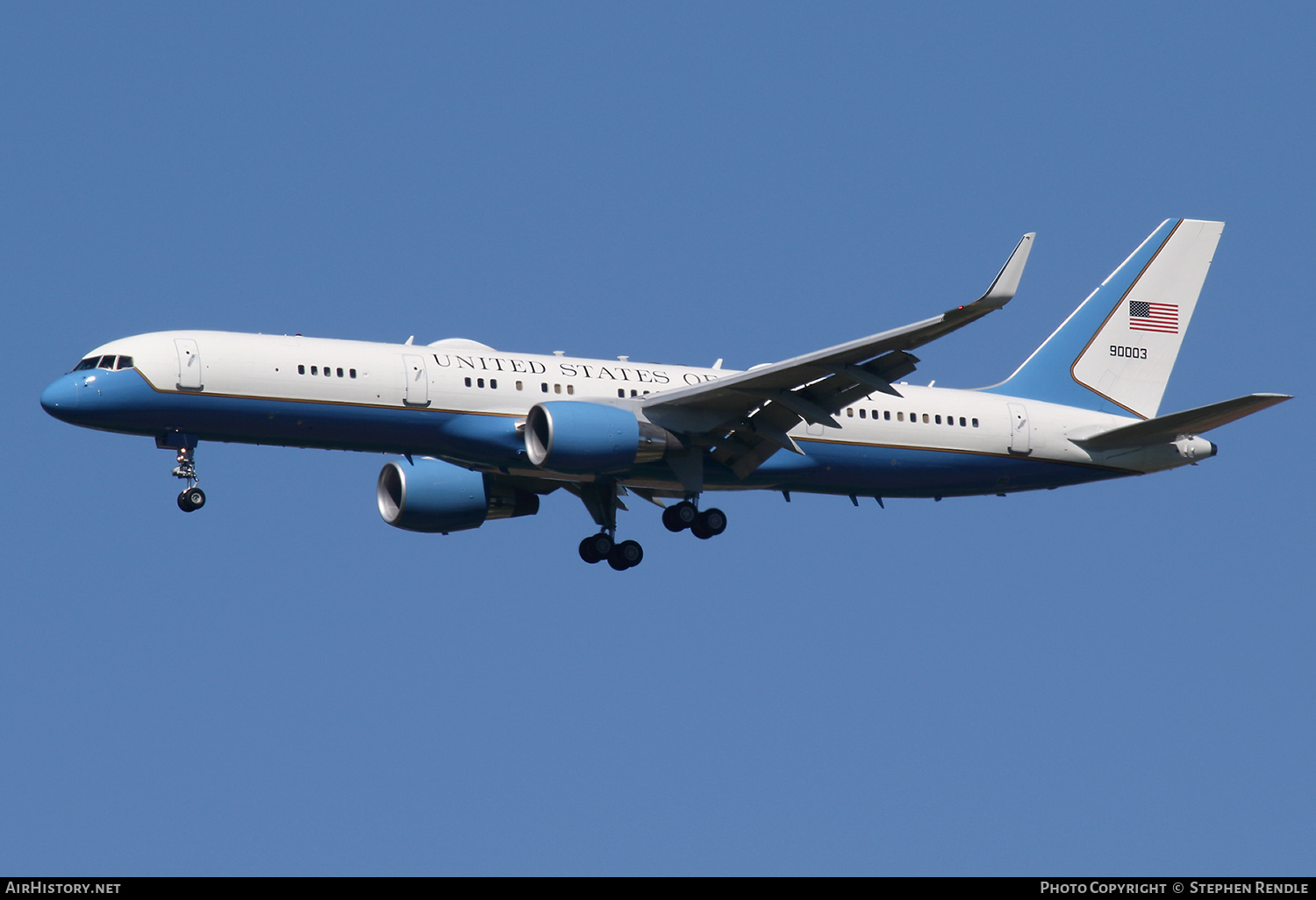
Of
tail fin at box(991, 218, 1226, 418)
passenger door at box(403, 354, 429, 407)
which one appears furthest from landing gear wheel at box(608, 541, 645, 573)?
tail fin at box(991, 218, 1226, 418)

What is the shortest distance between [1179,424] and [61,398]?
26.1 meters

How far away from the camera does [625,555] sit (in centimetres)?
4325

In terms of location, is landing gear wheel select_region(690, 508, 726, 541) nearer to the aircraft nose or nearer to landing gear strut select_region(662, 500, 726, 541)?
landing gear strut select_region(662, 500, 726, 541)

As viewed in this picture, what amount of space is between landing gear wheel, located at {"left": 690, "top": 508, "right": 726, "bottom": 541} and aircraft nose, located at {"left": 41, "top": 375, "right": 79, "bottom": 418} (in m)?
14.7

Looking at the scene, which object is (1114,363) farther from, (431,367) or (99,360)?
(99,360)

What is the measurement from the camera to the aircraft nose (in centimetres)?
3622

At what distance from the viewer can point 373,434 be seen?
37.7 m

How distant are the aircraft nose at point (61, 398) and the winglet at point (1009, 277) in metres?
19.2

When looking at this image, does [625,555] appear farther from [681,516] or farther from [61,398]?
[61,398]

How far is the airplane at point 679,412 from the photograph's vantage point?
36656 millimetres

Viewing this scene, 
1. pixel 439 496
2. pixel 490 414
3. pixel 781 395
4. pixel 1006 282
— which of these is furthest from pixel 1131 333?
pixel 439 496

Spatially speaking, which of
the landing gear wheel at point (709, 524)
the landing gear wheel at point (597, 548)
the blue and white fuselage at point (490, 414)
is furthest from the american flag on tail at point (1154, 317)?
the landing gear wheel at point (597, 548)
